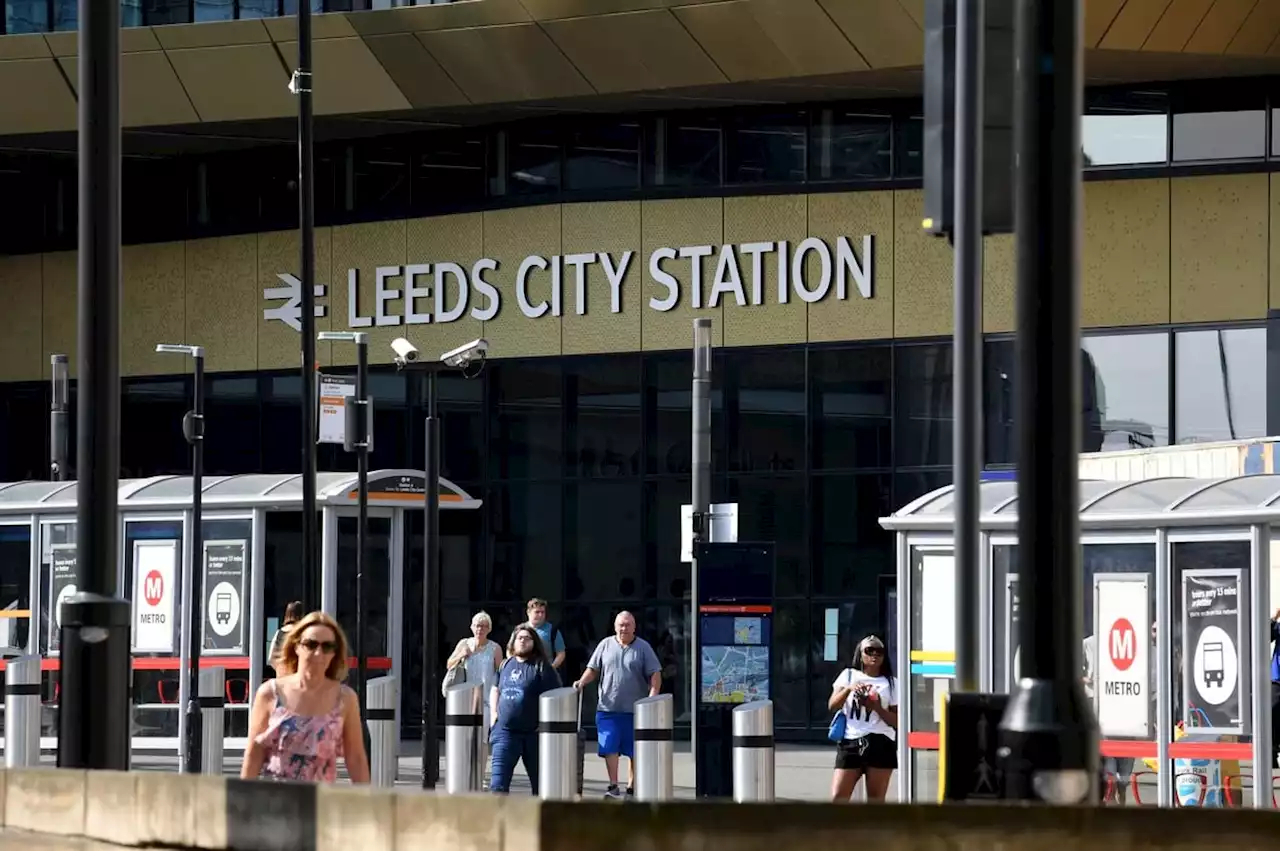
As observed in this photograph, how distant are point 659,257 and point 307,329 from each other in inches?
339

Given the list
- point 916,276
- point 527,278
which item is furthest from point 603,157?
point 916,276

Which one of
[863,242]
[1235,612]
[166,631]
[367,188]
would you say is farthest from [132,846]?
[367,188]

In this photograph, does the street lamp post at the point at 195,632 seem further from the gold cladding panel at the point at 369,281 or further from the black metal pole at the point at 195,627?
the gold cladding panel at the point at 369,281

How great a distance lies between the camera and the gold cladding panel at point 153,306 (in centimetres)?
3578

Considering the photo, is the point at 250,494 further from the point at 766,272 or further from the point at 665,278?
the point at 766,272

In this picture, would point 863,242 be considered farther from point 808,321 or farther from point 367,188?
point 367,188

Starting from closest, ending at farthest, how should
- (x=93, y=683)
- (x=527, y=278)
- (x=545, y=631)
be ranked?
(x=93, y=683) < (x=545, y=631) < (x=527, y=278)

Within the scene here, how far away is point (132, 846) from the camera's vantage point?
9.22m

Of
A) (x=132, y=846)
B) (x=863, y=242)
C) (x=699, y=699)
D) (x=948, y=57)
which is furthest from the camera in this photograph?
(x=863, y=242)

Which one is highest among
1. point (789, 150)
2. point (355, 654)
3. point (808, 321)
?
point (789, 150)

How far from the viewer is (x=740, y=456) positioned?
31.6 m

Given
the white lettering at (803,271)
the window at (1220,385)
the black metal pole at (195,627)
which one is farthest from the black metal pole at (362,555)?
the window at (1220,385)

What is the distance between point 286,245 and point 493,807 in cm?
2797

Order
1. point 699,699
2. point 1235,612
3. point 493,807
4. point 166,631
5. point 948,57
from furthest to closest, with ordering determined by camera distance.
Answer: point 166,631
point 699,699
point 1235,612
point 948,57
point 493,807
